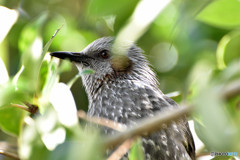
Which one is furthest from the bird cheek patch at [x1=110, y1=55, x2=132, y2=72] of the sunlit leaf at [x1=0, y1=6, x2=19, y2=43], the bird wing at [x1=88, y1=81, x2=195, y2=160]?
the sunlit leaf at [x1=0, y1=6, x2=19, y2=43]

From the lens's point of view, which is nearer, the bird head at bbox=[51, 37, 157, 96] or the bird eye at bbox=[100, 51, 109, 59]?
the bird head at bbox=[51, 37, 157, 96]

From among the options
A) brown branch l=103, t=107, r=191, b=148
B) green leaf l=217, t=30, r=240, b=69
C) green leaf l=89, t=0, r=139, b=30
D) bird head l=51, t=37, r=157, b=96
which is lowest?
bird head l=51, t=37, r=157, b=96

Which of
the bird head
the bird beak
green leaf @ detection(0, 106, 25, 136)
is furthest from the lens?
the bird head

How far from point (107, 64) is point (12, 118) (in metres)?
1.64

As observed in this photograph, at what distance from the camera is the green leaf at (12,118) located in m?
1.82

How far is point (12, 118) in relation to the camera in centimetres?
183

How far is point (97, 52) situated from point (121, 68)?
306 mm

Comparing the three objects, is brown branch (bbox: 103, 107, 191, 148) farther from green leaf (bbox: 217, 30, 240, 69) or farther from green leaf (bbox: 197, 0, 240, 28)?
green leaf (bbox: 217, 30, 240, 69)

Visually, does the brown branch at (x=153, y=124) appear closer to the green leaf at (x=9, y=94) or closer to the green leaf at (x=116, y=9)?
the green leaf at (x=116, y=9)

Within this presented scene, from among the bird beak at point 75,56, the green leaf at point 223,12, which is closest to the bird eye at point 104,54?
the bird beak at point 75,56

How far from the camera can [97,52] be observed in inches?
138

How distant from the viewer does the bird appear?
8.43 feet

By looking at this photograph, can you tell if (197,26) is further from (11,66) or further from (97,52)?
(11,66)

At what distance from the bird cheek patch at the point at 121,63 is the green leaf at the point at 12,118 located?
1606 millimetres
